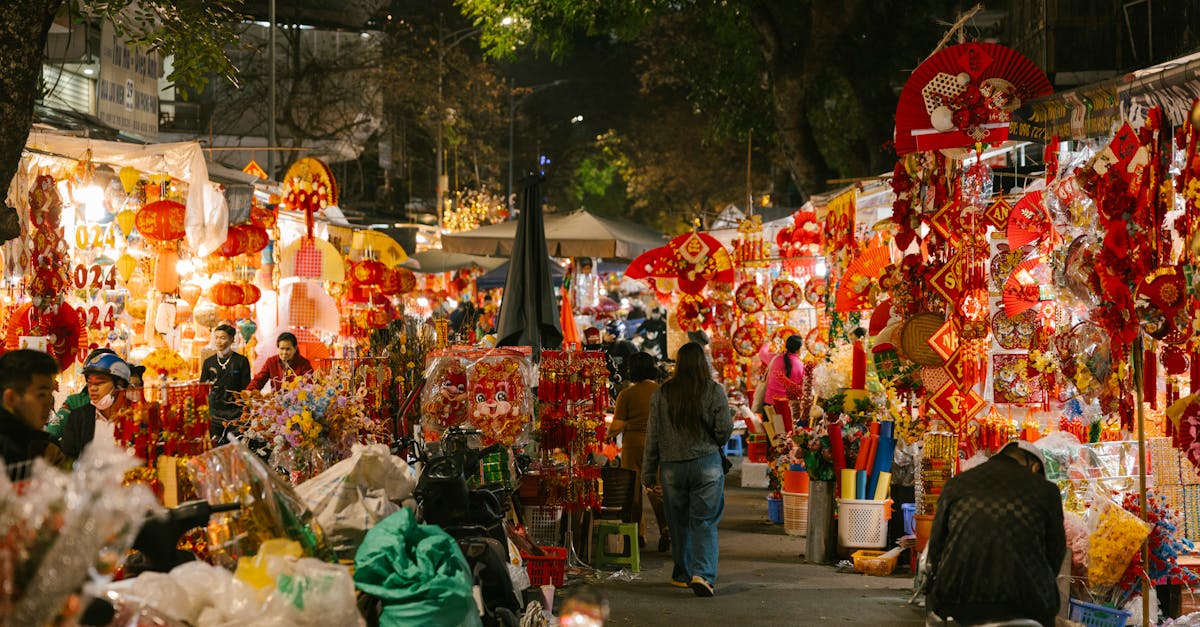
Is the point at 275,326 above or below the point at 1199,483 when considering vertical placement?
above

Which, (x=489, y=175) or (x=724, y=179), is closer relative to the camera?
(x=724, y=179)

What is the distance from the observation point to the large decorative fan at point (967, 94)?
830 cm

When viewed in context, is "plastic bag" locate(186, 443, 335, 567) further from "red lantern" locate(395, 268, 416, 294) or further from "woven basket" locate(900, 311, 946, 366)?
"red lantern" locate(395, 268, 416, 294)

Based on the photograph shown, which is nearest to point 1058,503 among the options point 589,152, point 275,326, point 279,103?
point 275,326

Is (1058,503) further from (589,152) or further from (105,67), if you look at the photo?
(589,152)

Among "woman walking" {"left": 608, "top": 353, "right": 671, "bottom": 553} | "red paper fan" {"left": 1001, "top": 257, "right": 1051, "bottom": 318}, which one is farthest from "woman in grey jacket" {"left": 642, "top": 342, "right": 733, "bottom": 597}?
"red paper fan" {"left": 1001, "top": 257, "right": 1051, "bottom": 318}

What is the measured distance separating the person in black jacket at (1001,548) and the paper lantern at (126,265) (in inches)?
350

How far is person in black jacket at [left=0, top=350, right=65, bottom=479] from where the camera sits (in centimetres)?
463

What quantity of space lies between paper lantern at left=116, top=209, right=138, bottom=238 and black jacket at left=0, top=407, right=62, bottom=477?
7.10m

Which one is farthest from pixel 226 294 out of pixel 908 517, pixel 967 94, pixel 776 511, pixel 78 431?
pixel 967 94

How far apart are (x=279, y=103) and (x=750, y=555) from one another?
20.0 metres

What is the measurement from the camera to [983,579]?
563 centimetres

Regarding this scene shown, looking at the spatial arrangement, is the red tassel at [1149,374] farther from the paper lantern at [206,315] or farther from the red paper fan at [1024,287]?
the paper lantern at [206,315]

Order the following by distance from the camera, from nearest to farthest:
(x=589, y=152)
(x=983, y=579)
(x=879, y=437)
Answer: (x=983, y=579)
(x=879, y=437)
(x=589, y=152)
